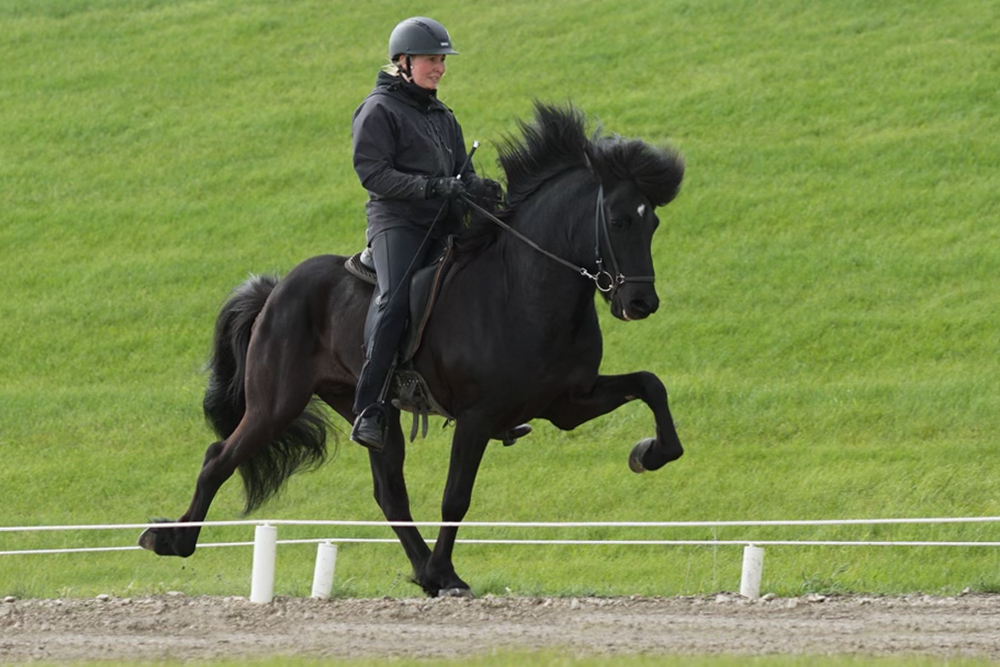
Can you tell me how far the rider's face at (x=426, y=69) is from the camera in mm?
9398

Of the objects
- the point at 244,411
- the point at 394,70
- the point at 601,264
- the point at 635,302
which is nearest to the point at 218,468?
the point at 244,411

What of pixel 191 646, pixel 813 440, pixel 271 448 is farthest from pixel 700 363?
pixel 191 646

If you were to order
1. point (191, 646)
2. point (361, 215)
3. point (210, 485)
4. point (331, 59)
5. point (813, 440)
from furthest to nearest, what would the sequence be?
1. point (331, 59)
2. point (361, 215)
3. point (813, 440)
4. point (210, 485)
5. point (191, 646)

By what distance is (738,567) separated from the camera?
1500cm

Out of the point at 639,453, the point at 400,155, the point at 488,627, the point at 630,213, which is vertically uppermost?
the point at 400,155

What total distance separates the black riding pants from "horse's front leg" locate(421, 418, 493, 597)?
0.55 m

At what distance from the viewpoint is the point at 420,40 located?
926 centimetres

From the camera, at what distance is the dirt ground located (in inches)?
274

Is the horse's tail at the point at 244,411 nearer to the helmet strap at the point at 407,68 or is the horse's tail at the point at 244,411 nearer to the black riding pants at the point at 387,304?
the black riding pants at the point at 387,304

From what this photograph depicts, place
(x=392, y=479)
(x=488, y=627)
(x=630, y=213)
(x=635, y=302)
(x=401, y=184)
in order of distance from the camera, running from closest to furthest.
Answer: (x=488, y=627) < (x=635, y=302) < (x=630, y=213) < (x=401, y=184) < (x=392, y=479)

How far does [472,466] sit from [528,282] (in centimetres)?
110

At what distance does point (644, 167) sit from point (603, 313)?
1503 centimetres

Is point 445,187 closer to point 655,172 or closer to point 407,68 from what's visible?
point 407,68

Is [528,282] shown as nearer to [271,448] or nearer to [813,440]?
[271,448]
